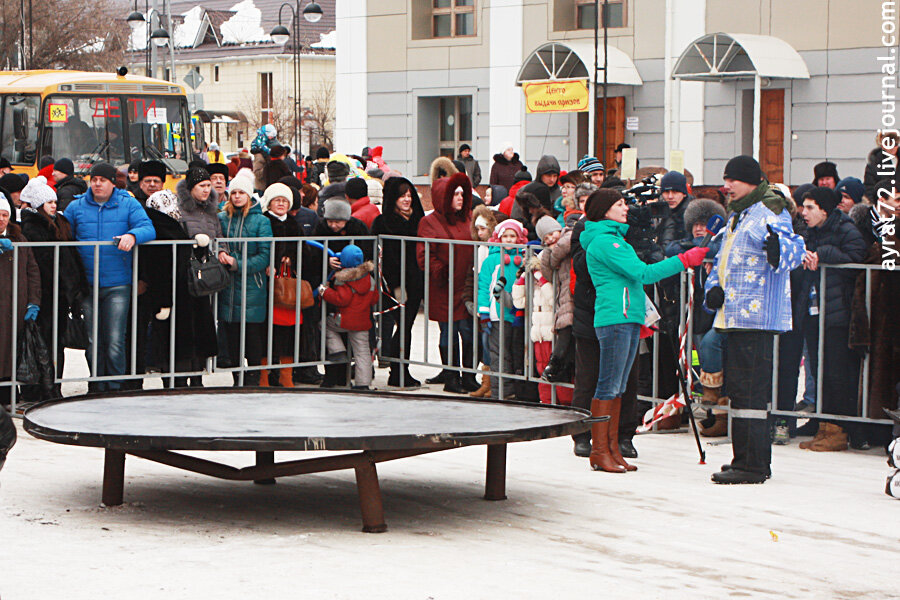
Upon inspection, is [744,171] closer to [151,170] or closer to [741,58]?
[151,170]

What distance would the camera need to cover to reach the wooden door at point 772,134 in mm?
25422

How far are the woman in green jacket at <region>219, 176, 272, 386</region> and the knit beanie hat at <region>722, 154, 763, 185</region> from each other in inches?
175

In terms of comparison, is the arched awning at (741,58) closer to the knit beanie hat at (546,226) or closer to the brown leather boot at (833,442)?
the knit beanie hat at (546,226)

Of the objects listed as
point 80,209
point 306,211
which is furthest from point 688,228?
point 80,209

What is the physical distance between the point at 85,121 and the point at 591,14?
11.3 m

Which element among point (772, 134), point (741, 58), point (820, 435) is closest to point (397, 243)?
point (820, 435)

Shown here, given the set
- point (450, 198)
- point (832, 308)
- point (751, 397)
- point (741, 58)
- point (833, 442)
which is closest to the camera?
point (751, 397)

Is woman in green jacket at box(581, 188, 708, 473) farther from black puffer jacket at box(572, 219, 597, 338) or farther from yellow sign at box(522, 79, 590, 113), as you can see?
yellow sign at box(522, 79, 590, 113)

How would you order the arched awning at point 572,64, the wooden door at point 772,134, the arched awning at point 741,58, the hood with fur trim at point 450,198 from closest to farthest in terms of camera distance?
1. the hood with fur trim at point 450,198
2. the arched awning at point 741,58
3. the wooden door at point 772,134
4. the arched awning at point 572,64

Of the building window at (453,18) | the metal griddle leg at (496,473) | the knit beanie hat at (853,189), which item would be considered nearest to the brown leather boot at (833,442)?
the knit beanie hat at (853,189)

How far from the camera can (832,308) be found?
31.0 feet

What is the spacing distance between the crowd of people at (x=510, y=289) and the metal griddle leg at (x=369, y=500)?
1.77 meters

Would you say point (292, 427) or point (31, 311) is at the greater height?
point (31, 311)

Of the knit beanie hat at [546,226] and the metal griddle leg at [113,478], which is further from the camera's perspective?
the knit beanie hat at [546,226]
